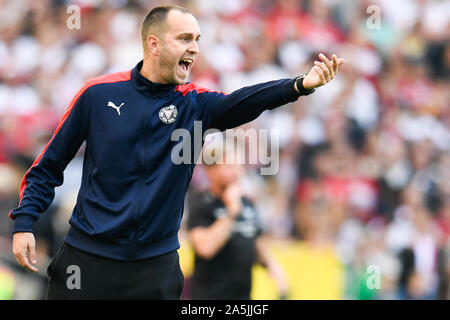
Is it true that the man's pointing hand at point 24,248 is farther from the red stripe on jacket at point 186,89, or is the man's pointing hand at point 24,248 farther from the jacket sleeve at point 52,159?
the red stripe on jacket at point 186,89

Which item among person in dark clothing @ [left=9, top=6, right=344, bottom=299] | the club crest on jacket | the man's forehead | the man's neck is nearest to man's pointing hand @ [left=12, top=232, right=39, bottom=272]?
person in dark clothing @ [left=9, top=6, right=344, bottom=299]

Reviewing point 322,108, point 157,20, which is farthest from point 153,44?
point 322,108

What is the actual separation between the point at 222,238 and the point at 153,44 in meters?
2.37

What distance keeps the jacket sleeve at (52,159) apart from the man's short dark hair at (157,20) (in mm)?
497

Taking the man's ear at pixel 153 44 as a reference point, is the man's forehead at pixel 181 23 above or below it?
above

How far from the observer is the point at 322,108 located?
33.5ft

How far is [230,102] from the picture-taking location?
13.6 feet

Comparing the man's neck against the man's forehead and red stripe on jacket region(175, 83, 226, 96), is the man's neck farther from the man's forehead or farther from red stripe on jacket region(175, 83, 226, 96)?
the man's forehead

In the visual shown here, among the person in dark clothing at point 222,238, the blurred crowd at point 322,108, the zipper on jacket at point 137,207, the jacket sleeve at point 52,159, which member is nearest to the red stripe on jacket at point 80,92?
the jacket sleeve at point 52,159

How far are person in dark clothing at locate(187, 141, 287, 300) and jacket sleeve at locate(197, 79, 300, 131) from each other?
201cm

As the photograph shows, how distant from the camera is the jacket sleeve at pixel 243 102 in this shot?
400cm

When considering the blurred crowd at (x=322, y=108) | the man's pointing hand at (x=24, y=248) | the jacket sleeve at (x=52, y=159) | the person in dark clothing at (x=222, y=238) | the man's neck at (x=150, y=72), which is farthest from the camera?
the blurred crowd at (x=322, y=108)

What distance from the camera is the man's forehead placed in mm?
4137

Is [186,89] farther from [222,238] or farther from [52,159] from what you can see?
[222,238]
